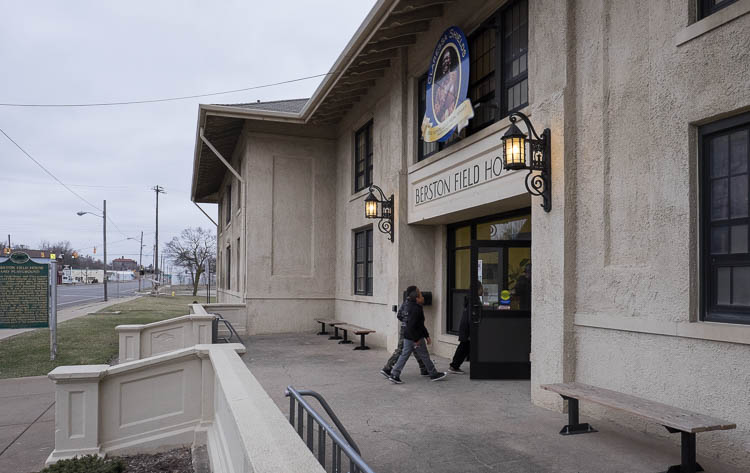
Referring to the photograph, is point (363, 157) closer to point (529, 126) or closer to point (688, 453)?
point (529, 126)

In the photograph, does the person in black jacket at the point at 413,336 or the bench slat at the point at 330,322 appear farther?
the bench slat at the point at 330,322

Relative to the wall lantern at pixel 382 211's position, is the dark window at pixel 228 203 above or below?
above

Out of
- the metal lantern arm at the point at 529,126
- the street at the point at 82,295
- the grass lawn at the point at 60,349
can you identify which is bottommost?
the street at the point at 82,295

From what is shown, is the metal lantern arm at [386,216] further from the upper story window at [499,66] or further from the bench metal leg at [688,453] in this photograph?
the bench metal leg at [688,453]

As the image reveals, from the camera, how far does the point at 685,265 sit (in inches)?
213

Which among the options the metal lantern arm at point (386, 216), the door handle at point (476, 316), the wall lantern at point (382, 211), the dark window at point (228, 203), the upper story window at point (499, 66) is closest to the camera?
the upper story window at point (499, 66)

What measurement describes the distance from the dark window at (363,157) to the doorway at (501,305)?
645cm

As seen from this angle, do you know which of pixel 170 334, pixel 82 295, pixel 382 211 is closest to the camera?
pixel 382 211

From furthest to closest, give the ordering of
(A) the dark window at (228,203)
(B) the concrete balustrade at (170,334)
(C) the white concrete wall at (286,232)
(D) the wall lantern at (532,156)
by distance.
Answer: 1. (A) the dark window at (228,203)
2. (C) the white concrete wall at (286,232)
3. (B) the concrete balustrade at (170,334)
4. (D) the wall lantern at (532,156)

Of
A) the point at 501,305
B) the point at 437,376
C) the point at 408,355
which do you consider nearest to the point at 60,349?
the point at 408,355

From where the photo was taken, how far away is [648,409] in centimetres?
498

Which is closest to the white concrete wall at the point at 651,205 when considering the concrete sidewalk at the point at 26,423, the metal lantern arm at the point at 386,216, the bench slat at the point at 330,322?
the metal lantern arm at the point at 386,216

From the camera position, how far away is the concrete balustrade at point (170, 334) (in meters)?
13.1

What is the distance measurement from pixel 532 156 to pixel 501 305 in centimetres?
284
